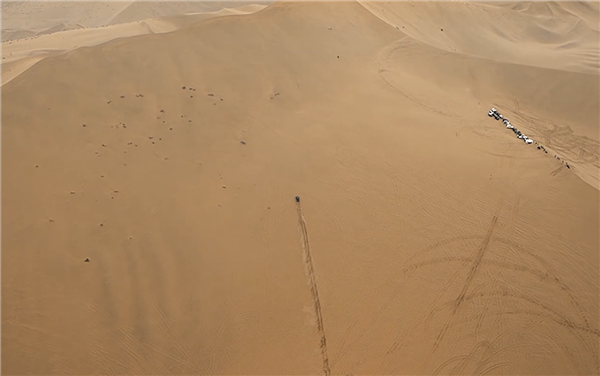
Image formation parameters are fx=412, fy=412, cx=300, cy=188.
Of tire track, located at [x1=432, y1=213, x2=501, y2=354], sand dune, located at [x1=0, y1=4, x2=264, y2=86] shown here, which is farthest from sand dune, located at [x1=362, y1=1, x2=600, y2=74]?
tire track, located at [x1=432, y1=213, x2=501, y2=354]

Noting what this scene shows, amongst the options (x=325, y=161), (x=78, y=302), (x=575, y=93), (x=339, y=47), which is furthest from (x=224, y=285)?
(x=575, y=93)

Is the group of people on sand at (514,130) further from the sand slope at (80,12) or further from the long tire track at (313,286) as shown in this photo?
Result: the sand slope at (80,12)

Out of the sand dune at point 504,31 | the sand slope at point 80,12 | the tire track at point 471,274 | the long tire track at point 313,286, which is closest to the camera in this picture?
the long tire track at point 313,286

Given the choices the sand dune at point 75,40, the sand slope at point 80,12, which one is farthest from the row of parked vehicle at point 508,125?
the sand slope at point 80,12

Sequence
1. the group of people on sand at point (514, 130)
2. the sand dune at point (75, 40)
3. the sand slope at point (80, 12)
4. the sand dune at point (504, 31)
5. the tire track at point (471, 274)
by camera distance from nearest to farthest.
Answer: the tire track at point (471, 274) → the group of people on sand at point (514, 130) → the sand dune at point (75, 40) → the sand dune at point (504, 31) → the sand slope at point (80, 12)

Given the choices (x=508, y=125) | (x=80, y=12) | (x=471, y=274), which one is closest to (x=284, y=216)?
(x=471, y=274)

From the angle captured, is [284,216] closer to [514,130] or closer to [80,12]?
[514,130]

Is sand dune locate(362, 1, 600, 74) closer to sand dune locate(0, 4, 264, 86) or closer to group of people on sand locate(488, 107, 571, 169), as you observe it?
group of people on sand locate(488, 107, 571, 169)
